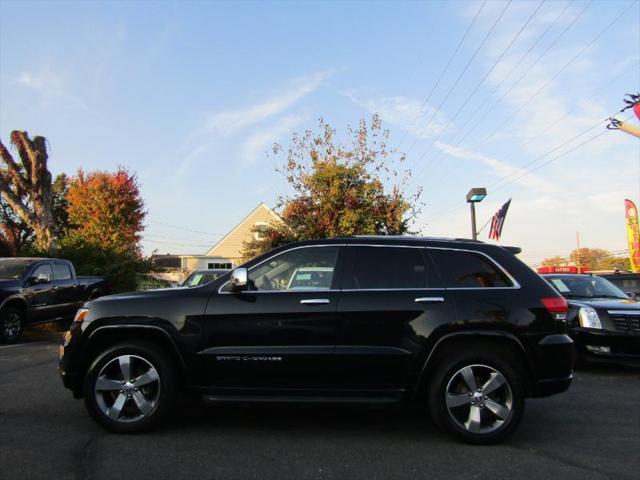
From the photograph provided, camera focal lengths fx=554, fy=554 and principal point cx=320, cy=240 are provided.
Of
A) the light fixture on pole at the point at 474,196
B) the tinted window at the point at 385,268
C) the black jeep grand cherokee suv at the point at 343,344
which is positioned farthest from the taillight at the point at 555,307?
the light fixture on pole at the point at 474,196

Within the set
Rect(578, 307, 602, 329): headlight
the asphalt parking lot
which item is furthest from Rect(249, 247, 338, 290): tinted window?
Rect(578, 307, 602, 329): headlight

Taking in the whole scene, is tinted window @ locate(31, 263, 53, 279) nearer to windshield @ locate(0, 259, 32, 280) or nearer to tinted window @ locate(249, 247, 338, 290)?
windshield @ locate(0, 259, 32, 280)

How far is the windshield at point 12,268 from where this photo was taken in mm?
11664

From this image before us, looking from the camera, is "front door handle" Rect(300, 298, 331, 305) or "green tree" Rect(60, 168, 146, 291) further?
"green tree" Rect(60, 168, 146, 291)

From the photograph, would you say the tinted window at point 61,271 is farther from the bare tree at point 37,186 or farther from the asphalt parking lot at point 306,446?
the asphalt parking lot at point 306,446

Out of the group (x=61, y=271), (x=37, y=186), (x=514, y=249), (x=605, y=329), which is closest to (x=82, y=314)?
(x=514, y=249)

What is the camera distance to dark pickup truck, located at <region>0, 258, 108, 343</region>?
11281mm

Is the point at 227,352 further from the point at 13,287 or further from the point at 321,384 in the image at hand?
the point at 13,287

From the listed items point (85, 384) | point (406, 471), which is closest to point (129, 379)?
point (85, 384)

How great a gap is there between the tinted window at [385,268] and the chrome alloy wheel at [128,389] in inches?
77.2

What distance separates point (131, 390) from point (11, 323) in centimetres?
796

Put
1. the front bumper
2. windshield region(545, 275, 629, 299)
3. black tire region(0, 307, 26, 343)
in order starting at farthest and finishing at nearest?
black tire region(0, 307, 26, 343) → windshield region(545, 275, 629, 299) → the front bumper

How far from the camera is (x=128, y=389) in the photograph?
195 inches

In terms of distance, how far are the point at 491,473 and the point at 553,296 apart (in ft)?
5.63
